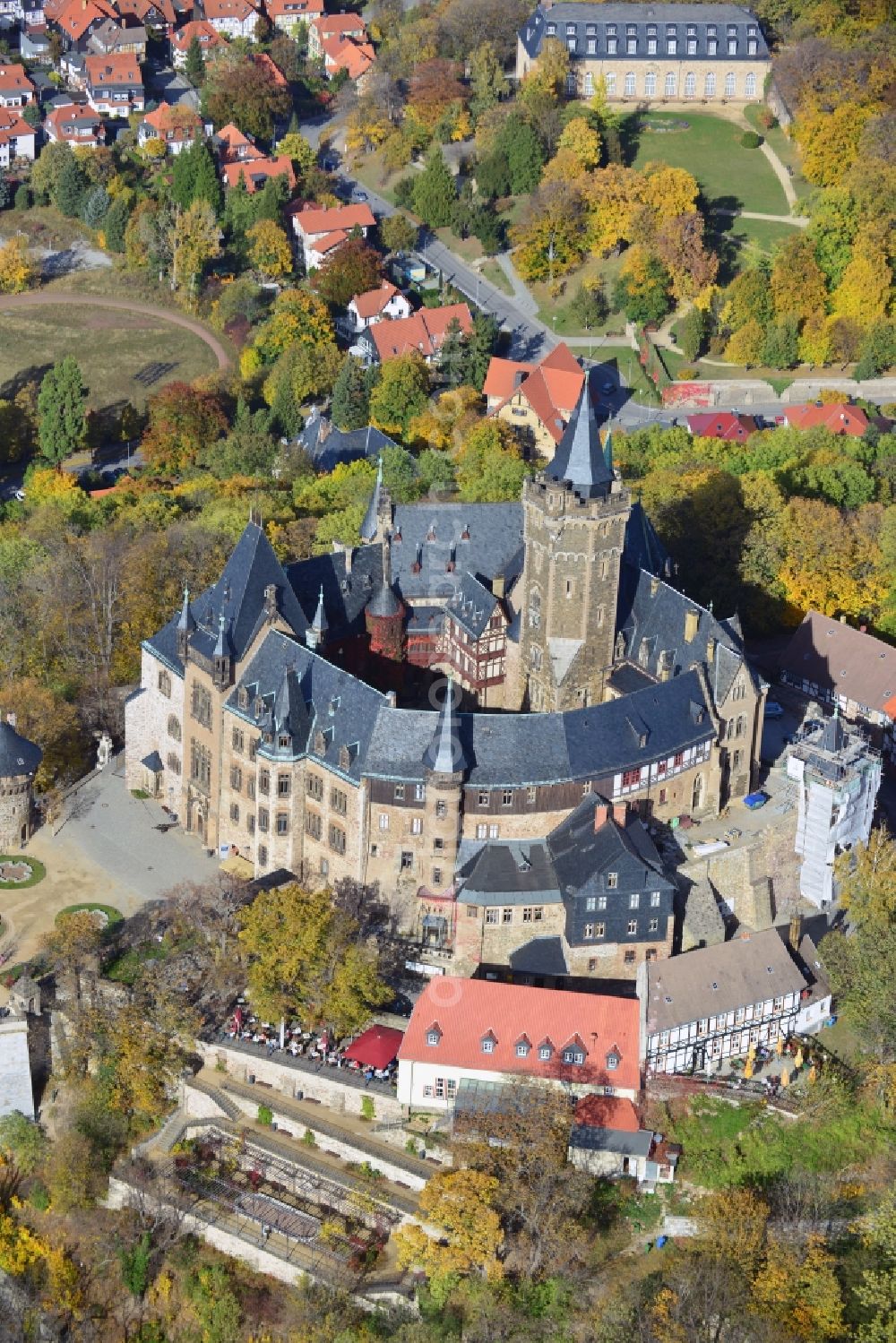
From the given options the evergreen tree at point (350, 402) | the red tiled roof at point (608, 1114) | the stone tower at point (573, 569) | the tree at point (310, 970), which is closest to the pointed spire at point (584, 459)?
the stone tower at point (573, 569)

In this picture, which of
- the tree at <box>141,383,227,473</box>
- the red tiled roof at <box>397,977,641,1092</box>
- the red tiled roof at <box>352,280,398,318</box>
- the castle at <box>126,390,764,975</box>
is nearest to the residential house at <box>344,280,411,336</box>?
the red tiled roof at <box>352,280,398,318</box>

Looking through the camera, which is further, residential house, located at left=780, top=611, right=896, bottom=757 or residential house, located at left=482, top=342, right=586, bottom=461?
residential house, located at left=482, top=342, right=586, bottom=461

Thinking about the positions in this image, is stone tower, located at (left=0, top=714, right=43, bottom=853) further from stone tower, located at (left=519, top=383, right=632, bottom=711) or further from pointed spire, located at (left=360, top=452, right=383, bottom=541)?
stone tower, located at (left=519, top=383, right=632, bottom=711)

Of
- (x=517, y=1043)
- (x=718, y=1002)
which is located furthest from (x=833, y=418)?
(x=517, y=1043)

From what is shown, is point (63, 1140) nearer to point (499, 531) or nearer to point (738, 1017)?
point (738, 1017)

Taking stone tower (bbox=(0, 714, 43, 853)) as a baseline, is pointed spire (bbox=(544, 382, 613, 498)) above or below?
above

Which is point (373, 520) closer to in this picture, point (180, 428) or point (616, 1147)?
point (616, 1147)
